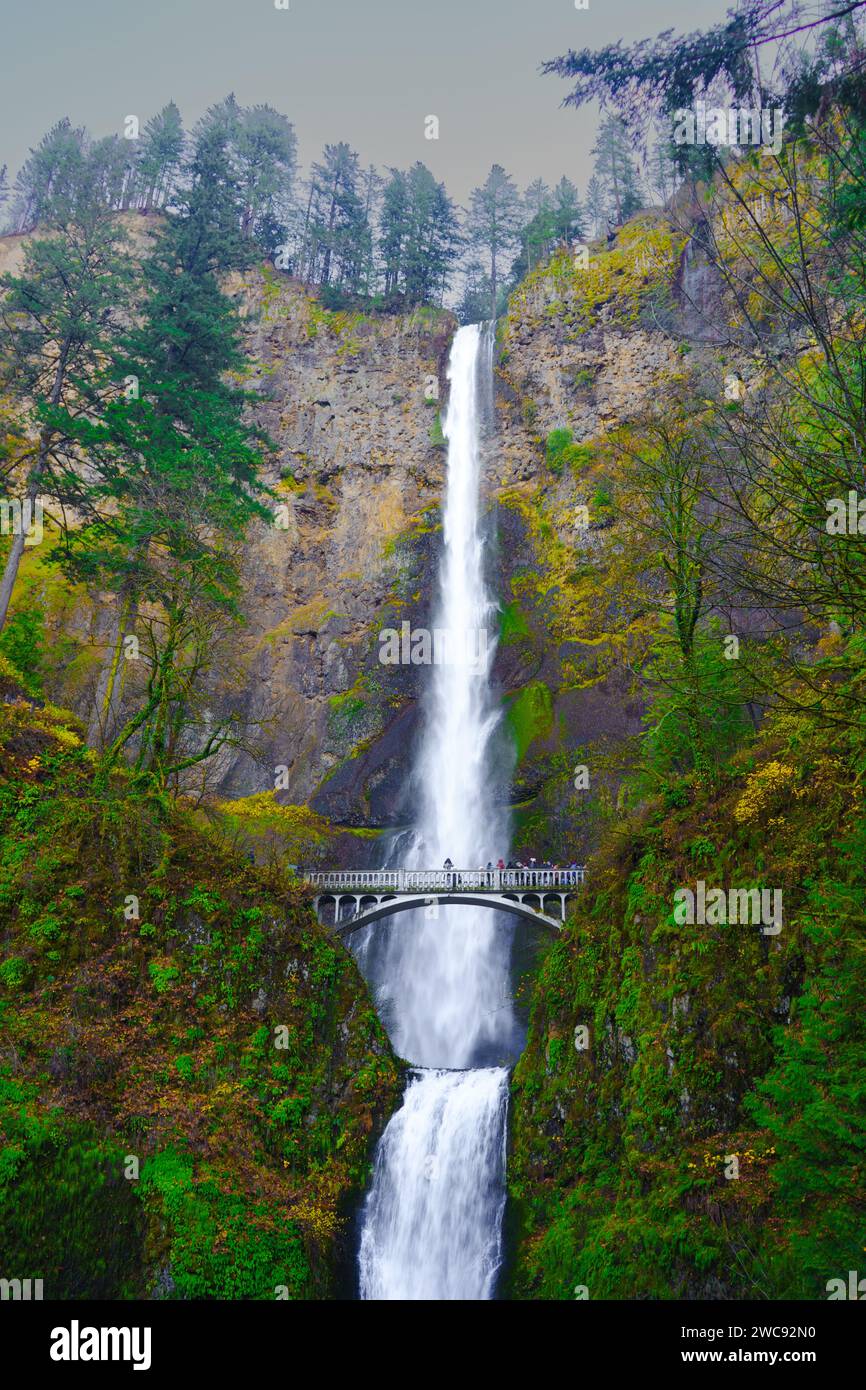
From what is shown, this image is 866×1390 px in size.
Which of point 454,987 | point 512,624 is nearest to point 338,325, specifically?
point 512,624

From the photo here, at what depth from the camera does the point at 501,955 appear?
1066 inches

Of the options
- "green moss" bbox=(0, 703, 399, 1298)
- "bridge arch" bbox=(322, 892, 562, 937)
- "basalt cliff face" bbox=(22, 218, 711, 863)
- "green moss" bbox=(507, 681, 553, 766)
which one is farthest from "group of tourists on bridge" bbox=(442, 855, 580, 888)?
"green moss" bbox=(0, 703, 399, 1298)

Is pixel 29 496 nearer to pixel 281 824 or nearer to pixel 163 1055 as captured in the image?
pixel 163 1055

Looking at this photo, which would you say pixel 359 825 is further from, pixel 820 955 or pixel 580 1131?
pixel 820 955

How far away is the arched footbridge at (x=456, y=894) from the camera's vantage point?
23.8 meters

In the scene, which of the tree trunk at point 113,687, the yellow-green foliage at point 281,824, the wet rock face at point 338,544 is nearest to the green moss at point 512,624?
the wet rock face at point 338,544

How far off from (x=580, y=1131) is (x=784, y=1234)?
518cm

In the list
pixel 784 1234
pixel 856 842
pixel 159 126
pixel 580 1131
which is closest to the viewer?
pixel 856 842

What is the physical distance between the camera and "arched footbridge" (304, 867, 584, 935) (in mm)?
23828

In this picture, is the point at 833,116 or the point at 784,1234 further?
the point at 784,1234

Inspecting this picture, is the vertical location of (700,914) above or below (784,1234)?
above

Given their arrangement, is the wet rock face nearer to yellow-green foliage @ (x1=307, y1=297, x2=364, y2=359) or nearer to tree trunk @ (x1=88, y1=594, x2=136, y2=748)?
yellow-green foliage @ (x1=307, y1=297, x2=364, y2=359)

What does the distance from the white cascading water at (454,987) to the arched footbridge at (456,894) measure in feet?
9.94
